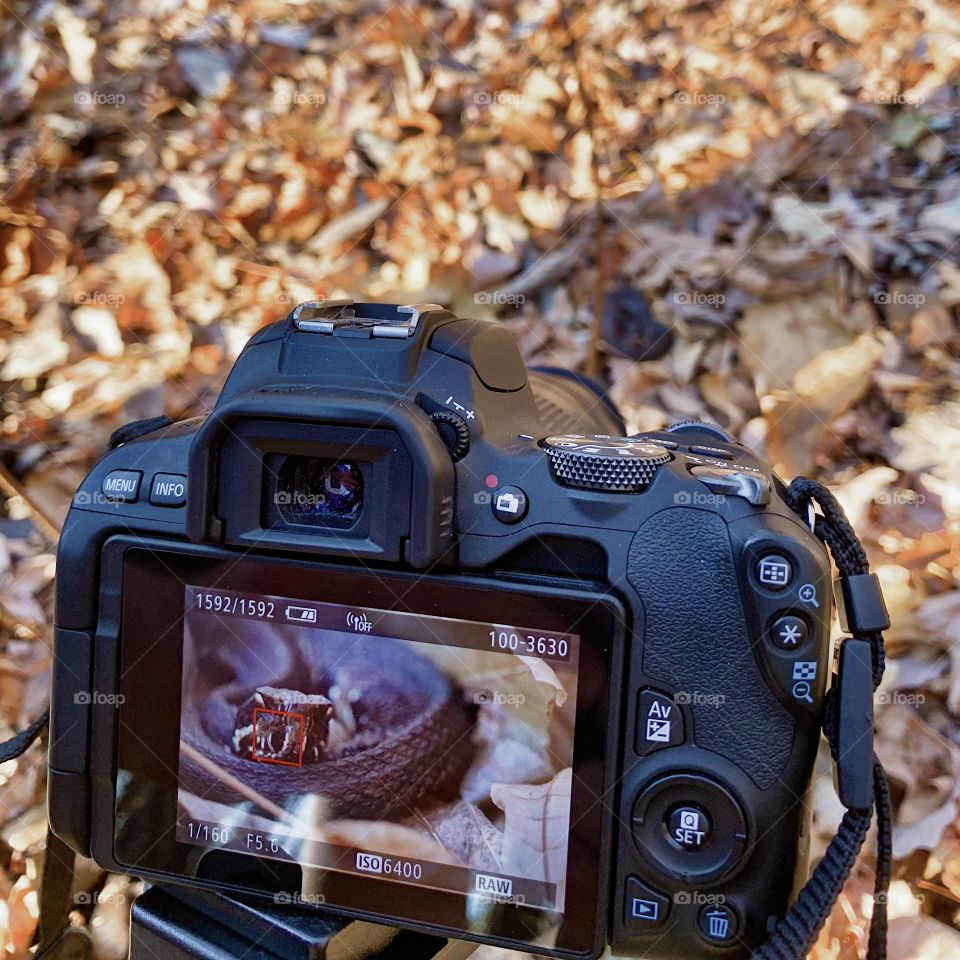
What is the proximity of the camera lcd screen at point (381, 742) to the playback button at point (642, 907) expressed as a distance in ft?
0.18

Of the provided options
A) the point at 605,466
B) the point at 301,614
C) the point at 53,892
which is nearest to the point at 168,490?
the point at 301,614

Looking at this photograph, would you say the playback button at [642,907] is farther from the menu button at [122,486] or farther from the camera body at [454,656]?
the menu button at [122,486]

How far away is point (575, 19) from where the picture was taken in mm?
2236

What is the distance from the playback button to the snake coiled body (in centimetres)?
16

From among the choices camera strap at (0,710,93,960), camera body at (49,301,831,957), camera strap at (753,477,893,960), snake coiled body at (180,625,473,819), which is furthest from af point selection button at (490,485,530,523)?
camera strap at (0,710,93,960)

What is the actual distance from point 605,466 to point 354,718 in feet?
0.96

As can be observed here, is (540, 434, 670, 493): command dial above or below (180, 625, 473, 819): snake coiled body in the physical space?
above

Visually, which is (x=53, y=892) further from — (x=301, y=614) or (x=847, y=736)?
(x=847, y=736)

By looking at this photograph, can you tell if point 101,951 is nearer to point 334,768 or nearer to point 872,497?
point 334,768

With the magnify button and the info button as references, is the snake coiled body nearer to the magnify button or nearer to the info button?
the info button

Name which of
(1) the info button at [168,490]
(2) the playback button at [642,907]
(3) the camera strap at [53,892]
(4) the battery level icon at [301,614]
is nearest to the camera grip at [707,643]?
(2) the playback button at [642,907]

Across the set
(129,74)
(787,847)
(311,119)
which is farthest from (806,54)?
(787,847)

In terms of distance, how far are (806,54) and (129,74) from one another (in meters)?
1.44

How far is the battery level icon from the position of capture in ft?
2.94
